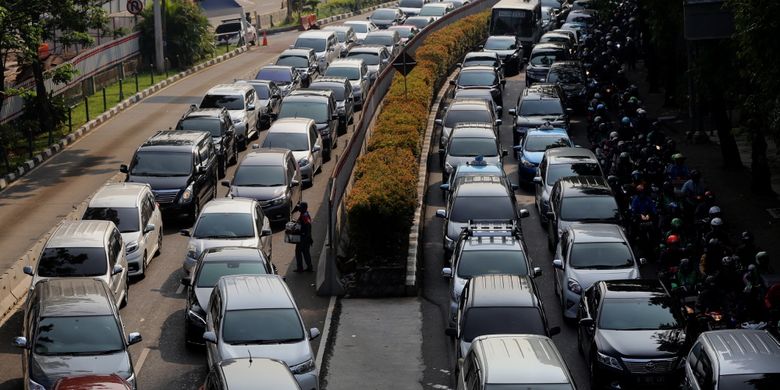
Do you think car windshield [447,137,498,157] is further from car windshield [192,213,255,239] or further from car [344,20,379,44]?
car [344,20,379,44]

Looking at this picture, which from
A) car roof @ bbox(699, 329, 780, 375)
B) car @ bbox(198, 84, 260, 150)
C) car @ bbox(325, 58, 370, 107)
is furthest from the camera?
car @ bbox(325, 58, 370, 107)

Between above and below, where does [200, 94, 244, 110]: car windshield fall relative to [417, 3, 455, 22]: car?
below

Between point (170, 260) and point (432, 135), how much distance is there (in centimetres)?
1317

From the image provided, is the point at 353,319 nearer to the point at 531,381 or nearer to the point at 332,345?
the point at 332,345

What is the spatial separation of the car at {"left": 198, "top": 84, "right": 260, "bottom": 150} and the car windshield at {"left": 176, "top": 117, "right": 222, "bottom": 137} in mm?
2296

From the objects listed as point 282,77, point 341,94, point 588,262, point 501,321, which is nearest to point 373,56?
point 282,77

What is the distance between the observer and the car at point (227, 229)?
25.9m

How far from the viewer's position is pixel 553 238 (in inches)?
1085

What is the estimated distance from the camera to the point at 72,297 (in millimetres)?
20328

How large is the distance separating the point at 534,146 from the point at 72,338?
54.2 ft

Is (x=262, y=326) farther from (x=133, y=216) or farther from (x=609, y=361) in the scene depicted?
(x=133, y=216)

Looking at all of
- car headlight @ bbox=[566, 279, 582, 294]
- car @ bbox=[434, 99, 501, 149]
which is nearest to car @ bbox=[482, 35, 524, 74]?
car @ bbox=[434, 99, 501, 149]

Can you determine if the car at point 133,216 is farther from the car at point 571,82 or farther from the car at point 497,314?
the car at point 571,82

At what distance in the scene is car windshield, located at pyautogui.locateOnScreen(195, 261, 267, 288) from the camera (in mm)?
22812
